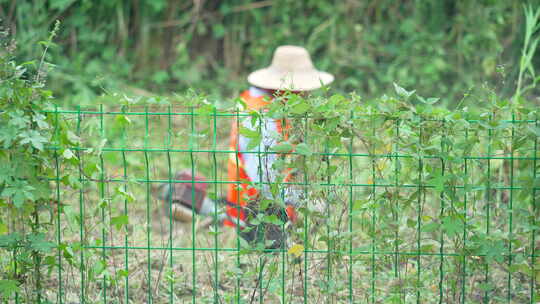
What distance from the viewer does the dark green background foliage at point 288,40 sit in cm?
816

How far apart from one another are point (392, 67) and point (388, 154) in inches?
208

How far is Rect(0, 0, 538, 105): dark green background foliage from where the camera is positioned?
816 centimetres

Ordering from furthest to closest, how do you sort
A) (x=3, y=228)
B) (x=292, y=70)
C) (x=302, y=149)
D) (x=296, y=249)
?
(x=292, y=70)
(x=3, y=228)
(x=296, y=249)
(x=302, y=149)

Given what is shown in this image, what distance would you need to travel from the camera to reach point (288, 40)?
331 inches

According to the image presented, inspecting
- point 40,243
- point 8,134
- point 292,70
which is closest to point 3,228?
point 40,243

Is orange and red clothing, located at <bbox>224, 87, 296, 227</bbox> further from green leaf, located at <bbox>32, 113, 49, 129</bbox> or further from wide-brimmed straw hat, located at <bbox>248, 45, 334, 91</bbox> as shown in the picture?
green leaf, located at <bbox>32, 113, 49, 129</bbox>

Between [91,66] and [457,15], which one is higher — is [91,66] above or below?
below

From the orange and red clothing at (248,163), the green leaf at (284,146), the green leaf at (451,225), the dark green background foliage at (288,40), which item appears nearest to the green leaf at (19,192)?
the orange and red clothing at (248,163)

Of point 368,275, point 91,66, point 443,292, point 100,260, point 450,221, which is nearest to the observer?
point 450,221

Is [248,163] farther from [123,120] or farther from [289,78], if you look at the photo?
[123,120]

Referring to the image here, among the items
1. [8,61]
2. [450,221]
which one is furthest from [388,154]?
[8,61]

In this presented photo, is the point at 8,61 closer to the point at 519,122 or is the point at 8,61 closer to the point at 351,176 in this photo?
the point at 351,176

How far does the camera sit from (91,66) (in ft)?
26.3

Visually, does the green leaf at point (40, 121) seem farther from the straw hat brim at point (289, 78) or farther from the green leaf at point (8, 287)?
the straw hat brim at point (289, 78)
